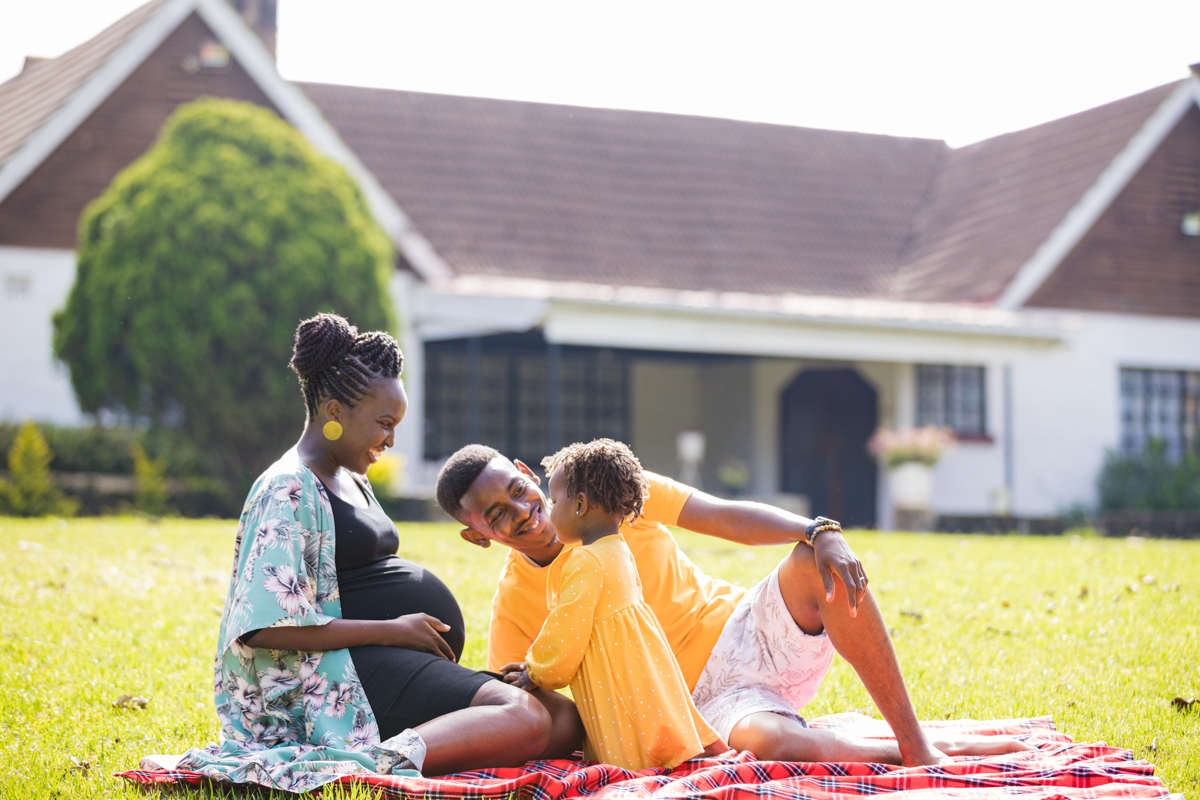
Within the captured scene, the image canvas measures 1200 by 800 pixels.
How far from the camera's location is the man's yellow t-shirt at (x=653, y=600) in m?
3.77

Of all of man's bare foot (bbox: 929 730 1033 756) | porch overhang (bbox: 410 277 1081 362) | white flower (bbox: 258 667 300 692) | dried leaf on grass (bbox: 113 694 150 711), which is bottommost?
dried leaf on grass (bbox: 113 694 150 711)

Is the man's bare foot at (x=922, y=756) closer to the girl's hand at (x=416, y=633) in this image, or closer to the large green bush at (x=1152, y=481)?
the girl's hand at (x=416, y=633)

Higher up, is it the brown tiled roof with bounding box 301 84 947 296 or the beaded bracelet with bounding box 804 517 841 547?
the brown tiled roof with bounding box 301 84 947 296

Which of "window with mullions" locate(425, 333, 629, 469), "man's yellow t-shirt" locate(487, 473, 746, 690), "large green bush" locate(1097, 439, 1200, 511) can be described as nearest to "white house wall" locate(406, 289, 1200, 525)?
"large green bush" locate(1097, 439, 1200, 511)

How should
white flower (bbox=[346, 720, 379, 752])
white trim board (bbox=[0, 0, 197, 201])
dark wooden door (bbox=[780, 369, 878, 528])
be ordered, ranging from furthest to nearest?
1. dark wooden door (bbox=[780, 369, 878, 528])
2. white trim board (bbox=[0, 0, 197, 201])
3. white flower (bbox=[346, 720, 379, 752])

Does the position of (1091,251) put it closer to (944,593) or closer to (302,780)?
(944,593)

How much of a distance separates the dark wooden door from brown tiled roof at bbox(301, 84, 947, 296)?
1.46 metres

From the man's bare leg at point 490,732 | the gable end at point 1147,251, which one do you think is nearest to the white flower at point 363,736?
the man's bare leg at point 490,732

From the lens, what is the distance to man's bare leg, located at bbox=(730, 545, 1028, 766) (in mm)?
3418

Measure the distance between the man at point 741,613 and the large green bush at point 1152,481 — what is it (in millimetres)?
14283

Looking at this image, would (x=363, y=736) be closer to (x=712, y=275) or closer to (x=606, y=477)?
(x=606, y=477)

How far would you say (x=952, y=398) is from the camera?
57.9ft

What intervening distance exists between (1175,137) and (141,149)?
47.5 ft

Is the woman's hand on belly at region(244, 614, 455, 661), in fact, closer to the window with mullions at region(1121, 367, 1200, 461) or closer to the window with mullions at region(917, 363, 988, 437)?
the window with mullions at region(917, 363, 988, 437)
